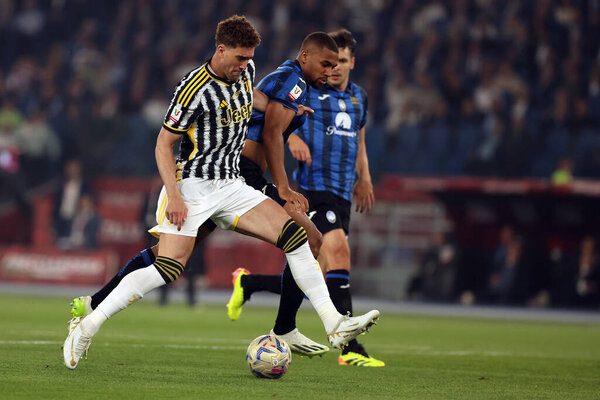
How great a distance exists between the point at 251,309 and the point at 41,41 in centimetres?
1167

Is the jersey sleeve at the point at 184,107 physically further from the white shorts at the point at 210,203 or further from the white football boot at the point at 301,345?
the white football boot at the point at 301,345

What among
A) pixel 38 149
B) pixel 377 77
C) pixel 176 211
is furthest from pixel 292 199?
pixel 38 149

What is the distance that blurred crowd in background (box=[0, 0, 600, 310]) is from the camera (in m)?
17.8

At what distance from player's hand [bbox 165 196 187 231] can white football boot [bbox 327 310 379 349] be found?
1.13 m

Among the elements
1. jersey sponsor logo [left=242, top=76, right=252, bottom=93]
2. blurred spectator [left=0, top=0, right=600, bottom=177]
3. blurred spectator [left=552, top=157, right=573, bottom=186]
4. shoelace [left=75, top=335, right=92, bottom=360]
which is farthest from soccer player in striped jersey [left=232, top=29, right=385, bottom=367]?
blurred spectator [left=0, top=0, right=600, bottom=177]

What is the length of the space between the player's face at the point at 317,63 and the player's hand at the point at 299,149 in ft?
1.96

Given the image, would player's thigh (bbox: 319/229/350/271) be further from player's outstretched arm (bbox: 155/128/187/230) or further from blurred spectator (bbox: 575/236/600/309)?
blurred spectator (bbox: 575/236/600/309)

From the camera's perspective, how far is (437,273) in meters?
17.5

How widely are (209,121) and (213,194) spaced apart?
0.45m

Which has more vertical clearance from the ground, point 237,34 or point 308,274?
point 237,34

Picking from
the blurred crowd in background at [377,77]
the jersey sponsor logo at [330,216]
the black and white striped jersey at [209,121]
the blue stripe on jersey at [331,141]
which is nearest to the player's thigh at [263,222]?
the black and white striped jersey at [209,121]

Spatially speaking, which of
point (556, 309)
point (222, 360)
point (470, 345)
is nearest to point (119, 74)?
point (556, 309)

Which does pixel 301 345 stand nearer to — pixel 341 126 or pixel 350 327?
pixel 350 327

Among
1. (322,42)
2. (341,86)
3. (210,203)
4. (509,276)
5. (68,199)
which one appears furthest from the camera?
(68,199)
